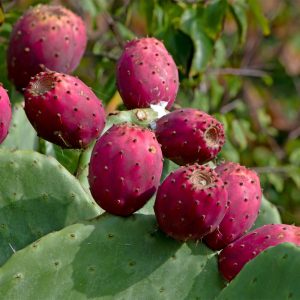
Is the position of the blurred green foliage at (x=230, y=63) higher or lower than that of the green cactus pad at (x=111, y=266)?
lower

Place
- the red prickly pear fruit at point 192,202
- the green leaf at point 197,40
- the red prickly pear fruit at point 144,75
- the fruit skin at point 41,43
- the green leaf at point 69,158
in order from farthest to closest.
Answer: the green leaf at point 197,40
the fruit skin at point 41,43
the green leaf at point 69,158
the red prickly pear fruit at point 144,75
the red prickly pear fruit at point 192,202

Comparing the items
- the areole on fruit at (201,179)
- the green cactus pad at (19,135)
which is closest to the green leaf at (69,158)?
the green cactus pad at (19,135)

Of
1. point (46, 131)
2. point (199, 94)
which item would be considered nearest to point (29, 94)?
point (46, 131)

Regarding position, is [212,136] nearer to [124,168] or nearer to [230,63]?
[124,168]

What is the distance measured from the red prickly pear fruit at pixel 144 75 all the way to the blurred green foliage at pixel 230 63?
45 cm

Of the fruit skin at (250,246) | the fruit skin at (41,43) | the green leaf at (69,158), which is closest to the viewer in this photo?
the fruit skin at (250,246)

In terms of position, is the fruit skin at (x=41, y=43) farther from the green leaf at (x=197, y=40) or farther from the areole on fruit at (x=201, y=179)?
the areole on fruit at (x=201, y=179)

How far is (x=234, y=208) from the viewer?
5.85 feet

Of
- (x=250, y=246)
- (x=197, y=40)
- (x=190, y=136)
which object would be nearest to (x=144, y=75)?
(x=190, y=136)

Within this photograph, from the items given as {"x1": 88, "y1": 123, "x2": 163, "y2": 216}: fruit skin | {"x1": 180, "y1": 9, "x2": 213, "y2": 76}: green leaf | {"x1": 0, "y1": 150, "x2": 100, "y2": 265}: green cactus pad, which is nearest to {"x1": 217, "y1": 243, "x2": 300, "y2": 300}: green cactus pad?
{"x1": 88, "y1": 123, "x2": 163, "y2": 216}: fruit skin

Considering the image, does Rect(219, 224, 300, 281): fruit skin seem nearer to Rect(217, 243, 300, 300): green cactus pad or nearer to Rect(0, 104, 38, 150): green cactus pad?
Rect(217, 243, 300, 300): green cactus pad

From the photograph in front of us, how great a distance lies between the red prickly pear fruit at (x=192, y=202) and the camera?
162 centimetres

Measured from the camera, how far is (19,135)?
Answer: 88.6 inches

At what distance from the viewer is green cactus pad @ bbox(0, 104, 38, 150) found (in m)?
2.22
